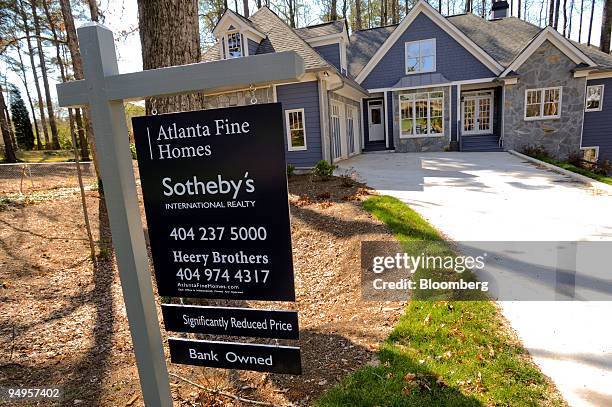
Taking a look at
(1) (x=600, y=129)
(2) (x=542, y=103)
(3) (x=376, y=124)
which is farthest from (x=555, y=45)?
(3) (x=376, y=124)

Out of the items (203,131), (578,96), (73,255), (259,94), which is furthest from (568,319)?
(578,96)

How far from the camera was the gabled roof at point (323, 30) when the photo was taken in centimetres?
1531

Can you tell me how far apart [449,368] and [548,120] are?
1684 cm

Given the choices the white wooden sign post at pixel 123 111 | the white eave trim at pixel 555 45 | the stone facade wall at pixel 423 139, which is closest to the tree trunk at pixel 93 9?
the white wooden sign post at pixel 123 111

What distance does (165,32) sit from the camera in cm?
335

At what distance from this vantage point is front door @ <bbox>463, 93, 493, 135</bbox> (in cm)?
1767

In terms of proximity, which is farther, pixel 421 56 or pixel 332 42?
pixel 421 56

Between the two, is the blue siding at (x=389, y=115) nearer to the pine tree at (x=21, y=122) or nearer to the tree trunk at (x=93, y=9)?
the tree trunk at (x=93, y=9)

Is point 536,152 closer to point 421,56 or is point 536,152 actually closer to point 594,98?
point 594,98

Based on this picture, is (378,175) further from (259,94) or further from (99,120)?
(99,120)

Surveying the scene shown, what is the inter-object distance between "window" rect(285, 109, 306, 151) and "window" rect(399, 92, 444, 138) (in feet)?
21.3

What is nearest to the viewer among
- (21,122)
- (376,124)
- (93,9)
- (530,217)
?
(530,217)

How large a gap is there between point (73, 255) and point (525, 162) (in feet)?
45.3

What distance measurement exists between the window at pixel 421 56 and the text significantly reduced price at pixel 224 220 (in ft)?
57.7
